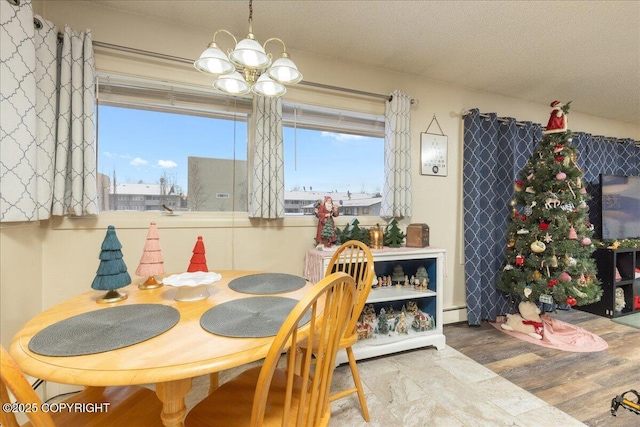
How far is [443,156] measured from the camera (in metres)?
Answer: 2.77

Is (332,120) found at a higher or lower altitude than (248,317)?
higher

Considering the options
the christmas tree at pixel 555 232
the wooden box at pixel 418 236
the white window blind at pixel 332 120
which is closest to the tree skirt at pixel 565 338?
the christmas tree at pixel 555 232

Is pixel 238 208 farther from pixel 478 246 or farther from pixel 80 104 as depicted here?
pixel 478 246

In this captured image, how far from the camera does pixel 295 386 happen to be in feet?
3.56

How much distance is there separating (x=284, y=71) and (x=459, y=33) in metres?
1.49

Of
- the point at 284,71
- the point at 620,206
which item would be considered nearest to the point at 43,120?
the point at 284,71

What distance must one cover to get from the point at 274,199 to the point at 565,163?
2.49 metres

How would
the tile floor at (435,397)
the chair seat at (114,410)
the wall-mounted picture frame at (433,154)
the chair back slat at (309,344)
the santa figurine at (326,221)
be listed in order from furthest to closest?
the wall-mounted picture frame at (433,154)
the santa figurine at (326,221)
the tile floor at (435,397)
the chair seat at (114,410)
the chair back slat at (309,344)

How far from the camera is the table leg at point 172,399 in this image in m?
0.78

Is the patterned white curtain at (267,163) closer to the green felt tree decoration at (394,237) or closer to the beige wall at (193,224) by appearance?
the beige wall at (193,224)

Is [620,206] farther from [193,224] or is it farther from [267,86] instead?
[193,224]

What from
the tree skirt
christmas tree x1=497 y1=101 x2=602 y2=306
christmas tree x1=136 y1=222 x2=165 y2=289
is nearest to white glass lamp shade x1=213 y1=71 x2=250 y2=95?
christmas tree x1=136 y1=222 x2=165 y2=289

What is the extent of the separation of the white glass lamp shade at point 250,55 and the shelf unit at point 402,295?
4.02ft

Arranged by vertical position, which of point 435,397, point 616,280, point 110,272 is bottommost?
point 435,397
